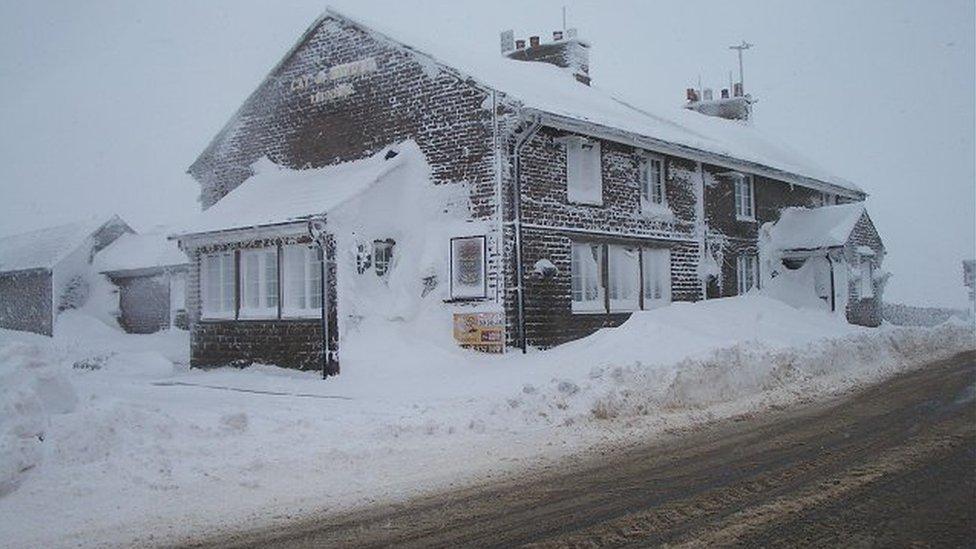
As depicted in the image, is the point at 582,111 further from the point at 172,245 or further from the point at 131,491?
the point at 172,245

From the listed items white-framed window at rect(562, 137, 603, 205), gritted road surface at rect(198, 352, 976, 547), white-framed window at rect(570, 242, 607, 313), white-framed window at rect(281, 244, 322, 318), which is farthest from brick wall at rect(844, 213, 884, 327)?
gritted road surface at rect(198, 352, 976, 547)

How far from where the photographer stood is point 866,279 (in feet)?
102

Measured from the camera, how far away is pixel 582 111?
20219 millimetres

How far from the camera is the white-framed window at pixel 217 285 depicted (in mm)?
19781

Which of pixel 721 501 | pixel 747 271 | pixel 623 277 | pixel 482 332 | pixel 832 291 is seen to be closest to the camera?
pixel 721 501

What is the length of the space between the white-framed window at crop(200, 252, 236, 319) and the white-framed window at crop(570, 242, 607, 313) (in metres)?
7.92

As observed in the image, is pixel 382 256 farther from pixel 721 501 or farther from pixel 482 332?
pixel 721 501

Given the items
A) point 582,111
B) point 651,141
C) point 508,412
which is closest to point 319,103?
point 582,111

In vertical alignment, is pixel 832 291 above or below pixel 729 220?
below

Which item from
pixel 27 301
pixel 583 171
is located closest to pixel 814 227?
pixel 583 171

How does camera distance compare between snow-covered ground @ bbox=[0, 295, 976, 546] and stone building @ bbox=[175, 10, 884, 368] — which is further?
stone building @ bbox=[175, 10, 884, 368]

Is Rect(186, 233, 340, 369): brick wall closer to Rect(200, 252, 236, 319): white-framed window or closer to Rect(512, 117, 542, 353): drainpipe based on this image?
Rect(200, 252, 236, 319): white-framed window

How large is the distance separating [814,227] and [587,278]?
12296 mm

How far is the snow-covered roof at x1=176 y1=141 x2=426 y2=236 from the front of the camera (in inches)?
715
